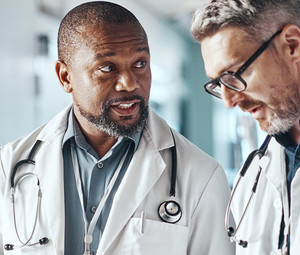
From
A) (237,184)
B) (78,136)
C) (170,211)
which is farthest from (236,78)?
(78,136)

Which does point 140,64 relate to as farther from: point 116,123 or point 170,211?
point 170,211

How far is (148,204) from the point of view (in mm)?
1495

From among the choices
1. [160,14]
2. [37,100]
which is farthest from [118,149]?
[160,14]

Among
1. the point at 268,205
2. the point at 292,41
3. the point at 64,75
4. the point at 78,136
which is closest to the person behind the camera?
the point at 292,41

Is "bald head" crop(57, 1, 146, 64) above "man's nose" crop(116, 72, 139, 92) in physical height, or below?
above

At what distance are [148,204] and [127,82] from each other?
38cm

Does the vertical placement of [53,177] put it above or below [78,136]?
below

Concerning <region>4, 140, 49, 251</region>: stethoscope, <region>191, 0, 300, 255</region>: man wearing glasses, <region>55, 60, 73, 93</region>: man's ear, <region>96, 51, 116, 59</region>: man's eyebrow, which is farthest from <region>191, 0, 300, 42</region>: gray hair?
<region>4, 140, 49, 251</region>: stethoscope

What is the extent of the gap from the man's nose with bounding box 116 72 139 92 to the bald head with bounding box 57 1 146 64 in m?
0.19

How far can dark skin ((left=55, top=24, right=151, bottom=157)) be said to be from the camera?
1.57 meters

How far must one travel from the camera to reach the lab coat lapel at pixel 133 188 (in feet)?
4.75

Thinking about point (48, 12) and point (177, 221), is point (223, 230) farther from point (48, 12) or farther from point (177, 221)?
point (48, 12)

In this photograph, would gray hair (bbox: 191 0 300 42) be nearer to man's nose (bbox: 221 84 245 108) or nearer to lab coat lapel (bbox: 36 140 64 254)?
man's nose (bbox: 221 84 245 108)

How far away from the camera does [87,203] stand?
4.99 ft
